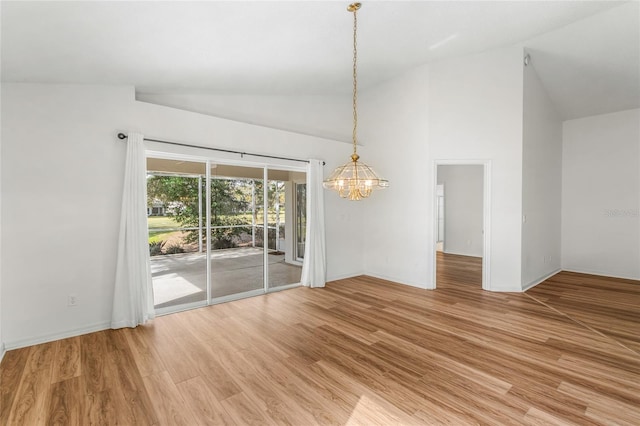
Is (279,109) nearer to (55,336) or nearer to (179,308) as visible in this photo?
(179,308)

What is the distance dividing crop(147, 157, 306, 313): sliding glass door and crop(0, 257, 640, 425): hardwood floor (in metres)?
0.72

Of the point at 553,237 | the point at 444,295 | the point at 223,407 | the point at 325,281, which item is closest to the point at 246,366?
the point at 223,407

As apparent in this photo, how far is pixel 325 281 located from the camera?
5.73 m

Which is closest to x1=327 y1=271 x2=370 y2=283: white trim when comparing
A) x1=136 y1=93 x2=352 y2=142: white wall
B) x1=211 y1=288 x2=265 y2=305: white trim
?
x1=211 y1=288 x2=265 y2=305: white trim

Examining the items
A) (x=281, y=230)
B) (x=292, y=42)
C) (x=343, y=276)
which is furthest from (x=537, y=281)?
(x=292, y=42)

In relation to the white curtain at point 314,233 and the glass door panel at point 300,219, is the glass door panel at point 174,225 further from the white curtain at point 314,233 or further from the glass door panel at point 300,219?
the glass door panel at point 300,219

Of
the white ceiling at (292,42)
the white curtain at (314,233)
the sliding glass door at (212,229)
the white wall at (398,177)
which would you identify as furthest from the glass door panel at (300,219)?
the white ceiling at (292,42)

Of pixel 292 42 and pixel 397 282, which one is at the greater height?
pixel 292 42

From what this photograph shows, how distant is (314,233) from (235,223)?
144cm

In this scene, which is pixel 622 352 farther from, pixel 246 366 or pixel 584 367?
pixel 246 366

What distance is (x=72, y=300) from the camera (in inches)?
136

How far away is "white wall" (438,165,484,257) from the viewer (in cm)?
824

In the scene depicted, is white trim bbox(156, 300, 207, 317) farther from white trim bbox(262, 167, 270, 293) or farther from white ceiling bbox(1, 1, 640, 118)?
white ceiling bbox(1, 1, 640, 118)

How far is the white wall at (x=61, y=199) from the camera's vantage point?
10.3ft
